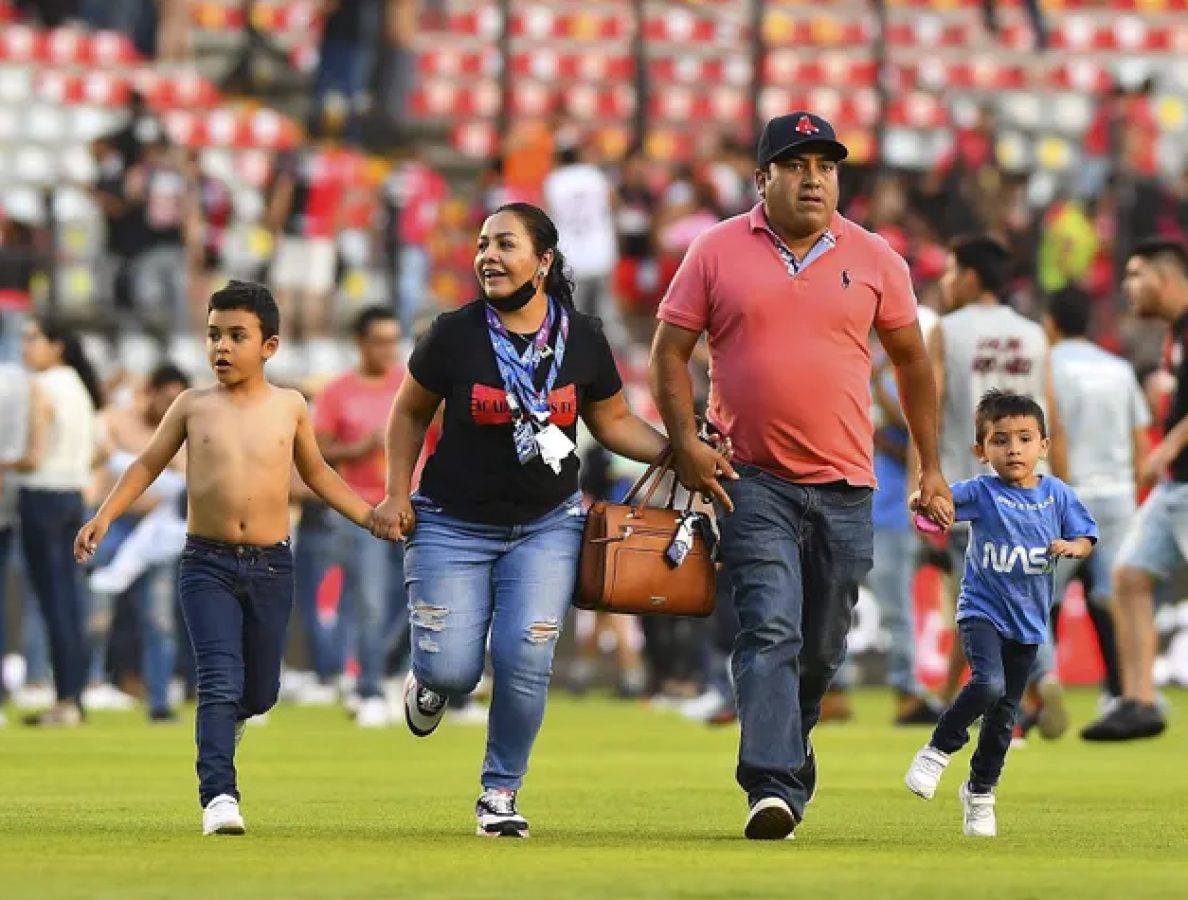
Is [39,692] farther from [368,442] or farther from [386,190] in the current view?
[386,190]

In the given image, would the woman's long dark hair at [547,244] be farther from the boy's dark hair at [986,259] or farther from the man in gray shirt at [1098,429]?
the man in gray shirt at [1098,429]

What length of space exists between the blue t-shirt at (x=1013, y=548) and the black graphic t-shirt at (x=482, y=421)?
138cm

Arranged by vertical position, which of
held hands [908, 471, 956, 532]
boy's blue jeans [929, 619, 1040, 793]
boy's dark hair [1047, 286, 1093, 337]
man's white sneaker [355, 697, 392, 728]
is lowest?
man's white sneaker [355, 697, 392, 728]

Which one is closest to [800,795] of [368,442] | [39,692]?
[368,442]

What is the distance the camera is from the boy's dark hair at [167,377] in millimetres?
17094

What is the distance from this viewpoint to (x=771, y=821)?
8836mm

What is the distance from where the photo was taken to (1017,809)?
1040 cm

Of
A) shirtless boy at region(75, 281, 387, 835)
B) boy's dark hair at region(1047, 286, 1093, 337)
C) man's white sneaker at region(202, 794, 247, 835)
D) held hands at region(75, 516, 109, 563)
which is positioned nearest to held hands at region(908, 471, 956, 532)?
shirtless boy at region(75, 281, 387, 835)

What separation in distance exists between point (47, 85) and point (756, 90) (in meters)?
8.93

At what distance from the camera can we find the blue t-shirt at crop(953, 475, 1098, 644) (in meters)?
9.42

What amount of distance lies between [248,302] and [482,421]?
2.84ft

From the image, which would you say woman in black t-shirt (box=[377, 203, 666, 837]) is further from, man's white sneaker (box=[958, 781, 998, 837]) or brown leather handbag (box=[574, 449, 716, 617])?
man's white sneaker (box=[958, 781, 998, 837])

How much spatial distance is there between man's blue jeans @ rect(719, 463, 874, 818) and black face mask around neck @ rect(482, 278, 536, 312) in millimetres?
855

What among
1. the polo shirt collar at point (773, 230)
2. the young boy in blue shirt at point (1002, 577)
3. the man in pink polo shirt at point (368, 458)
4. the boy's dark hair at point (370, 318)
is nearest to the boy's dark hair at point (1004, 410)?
the young boy in blue shirt at point (1002, 577)
